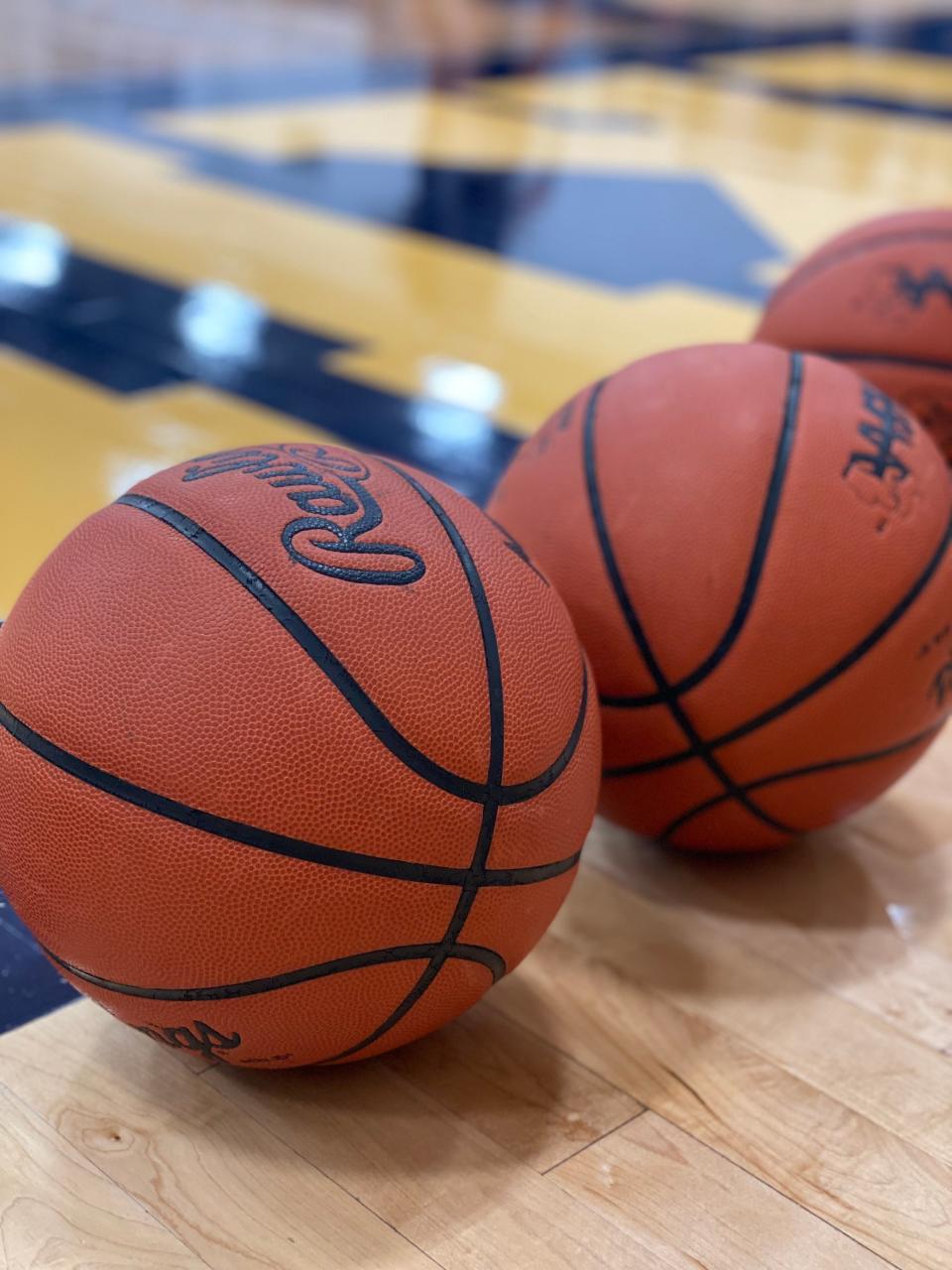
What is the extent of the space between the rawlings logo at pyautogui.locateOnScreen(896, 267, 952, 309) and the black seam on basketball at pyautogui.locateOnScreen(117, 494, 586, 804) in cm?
180

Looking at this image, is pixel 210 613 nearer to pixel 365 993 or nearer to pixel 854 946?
pixel 365 993

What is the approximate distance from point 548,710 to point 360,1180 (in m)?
0.58

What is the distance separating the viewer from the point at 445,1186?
1827mm

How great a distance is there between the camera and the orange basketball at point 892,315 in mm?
3195

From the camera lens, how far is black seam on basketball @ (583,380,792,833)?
2.23 m

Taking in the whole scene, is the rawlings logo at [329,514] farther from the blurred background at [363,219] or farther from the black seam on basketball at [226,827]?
the blurred background at [363,219]

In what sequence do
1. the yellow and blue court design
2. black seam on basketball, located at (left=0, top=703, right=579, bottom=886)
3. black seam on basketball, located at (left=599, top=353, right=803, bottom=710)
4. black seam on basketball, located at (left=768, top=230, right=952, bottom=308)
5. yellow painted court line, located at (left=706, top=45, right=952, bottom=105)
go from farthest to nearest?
yellow painted court line, located at (left=706, top=45, right=952, bottom=105)
black seam on basketball, located at (left=768, top=230, right=952, bottom=308)
black seam on basketball, located at (left=599, top=353, right=803, bottom=710)
the yellow and blue court design
black seam on basketball, located at (left=0, top=703, right=579, bottom=886)

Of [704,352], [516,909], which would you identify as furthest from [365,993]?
[704,352]

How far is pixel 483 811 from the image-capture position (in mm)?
1798

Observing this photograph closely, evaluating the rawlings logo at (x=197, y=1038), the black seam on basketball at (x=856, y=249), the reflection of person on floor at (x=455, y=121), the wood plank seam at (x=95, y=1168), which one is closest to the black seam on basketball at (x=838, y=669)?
the rawlings logo at (x=197, y=1038)

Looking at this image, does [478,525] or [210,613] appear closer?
[210,613]

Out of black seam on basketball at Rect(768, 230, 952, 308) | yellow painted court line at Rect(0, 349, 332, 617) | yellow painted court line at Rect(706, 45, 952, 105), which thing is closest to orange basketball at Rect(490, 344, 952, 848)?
black seam on basketball at Rect(768, 230, 952, 308)

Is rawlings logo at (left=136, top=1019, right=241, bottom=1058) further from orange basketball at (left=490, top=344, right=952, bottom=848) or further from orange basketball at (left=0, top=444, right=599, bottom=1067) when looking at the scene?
orange basketball at (left=490, top=344, right=952, bottom=848)

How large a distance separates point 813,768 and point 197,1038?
0.96 m
